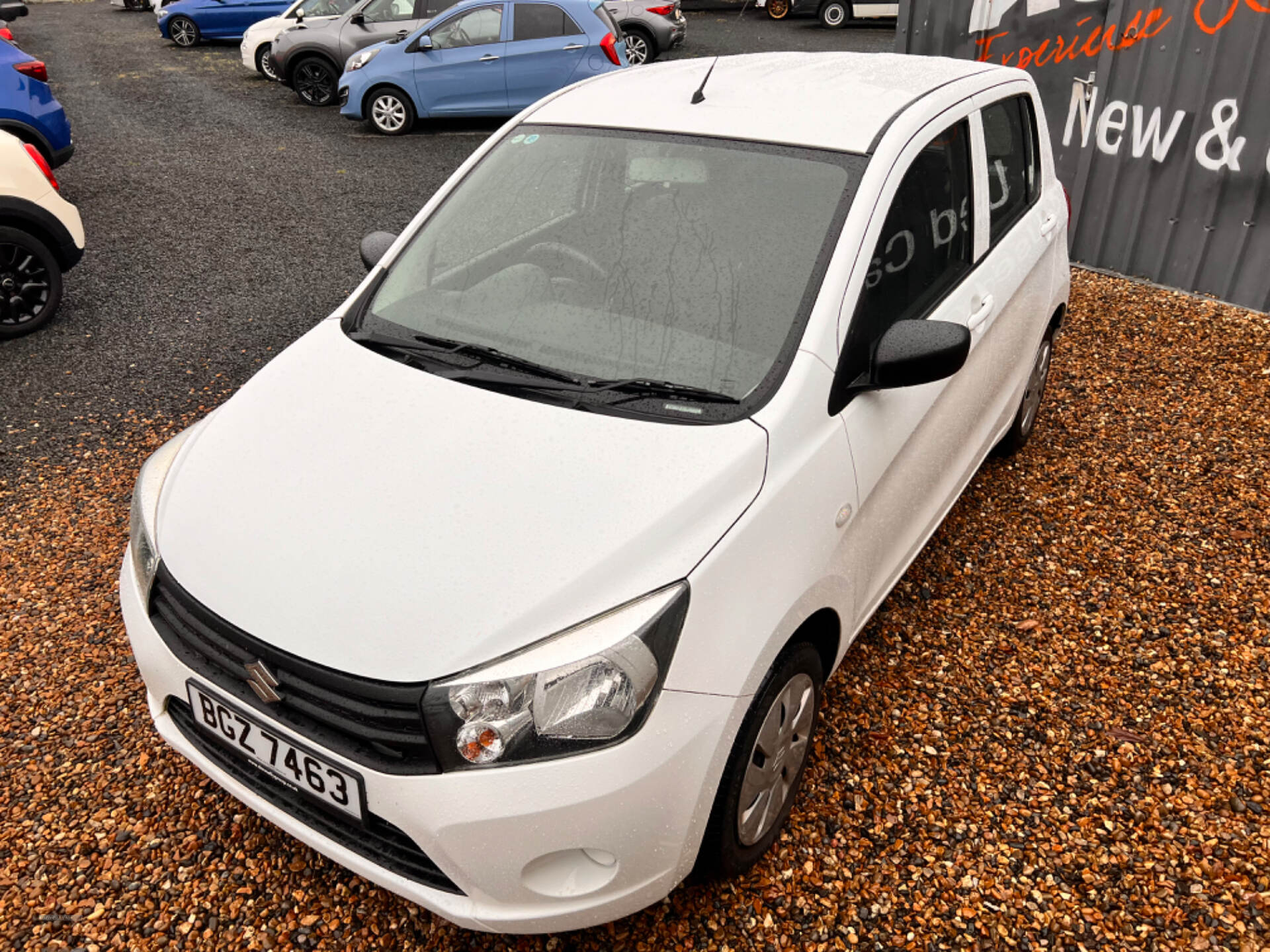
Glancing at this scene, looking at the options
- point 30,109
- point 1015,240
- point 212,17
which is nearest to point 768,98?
point 1015,240

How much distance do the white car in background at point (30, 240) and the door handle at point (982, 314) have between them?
5.67 meters

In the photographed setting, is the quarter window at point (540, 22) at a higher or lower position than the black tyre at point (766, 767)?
higher

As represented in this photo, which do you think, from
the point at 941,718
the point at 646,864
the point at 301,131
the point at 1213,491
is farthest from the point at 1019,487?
the point at 301,131

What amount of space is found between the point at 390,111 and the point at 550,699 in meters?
11.2

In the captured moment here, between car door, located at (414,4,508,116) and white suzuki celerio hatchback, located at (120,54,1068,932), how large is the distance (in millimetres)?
8807

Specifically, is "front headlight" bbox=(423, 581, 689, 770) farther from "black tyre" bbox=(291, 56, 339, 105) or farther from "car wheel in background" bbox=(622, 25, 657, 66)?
"car wheel in background" bbox=(622, 25, 657, 66)

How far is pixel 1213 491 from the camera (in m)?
4.34

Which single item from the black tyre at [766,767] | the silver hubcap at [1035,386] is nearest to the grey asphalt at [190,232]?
the black tyre at [766,767]

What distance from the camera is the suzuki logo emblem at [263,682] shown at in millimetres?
2078

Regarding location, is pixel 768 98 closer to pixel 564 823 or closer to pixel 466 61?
pixel 564 823

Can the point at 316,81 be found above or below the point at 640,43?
below

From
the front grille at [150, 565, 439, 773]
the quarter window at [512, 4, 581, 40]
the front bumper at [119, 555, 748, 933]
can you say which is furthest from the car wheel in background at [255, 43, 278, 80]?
the front bumper at [119, 555, 748, 933]

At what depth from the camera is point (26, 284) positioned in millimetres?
6004

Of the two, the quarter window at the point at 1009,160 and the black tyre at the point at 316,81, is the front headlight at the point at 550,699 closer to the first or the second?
the quarter window at the point at 1009,160
